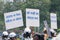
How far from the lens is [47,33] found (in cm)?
686

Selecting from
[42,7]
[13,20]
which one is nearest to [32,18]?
[13,20]

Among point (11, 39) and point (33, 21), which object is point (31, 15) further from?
point (11, 39)

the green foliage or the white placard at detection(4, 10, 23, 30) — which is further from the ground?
the white placard at detection(4, 10, 23, 30)

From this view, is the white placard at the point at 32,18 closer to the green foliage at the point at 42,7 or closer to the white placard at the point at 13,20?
the white placard at the point at 13,20

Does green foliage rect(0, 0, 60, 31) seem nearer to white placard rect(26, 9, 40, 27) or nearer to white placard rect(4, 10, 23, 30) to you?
white placard rect(26, 9, 40, 27)

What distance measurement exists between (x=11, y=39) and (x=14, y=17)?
1.80 m

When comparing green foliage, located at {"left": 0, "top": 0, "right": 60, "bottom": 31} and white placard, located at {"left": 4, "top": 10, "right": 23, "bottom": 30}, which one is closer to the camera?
white placard, located at {"left": 4, "top": 10, "right": 23, "bottom": 30}

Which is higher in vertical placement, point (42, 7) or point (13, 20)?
point (13, 20)

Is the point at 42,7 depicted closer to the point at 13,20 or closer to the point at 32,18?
the point at 32,18

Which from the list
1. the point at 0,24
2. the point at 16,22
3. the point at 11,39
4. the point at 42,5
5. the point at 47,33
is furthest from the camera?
the point at 42,5

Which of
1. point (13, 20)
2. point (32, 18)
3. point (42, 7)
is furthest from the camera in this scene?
point (42, 7)

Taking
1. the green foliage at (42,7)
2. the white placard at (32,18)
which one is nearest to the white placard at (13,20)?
the white placard at (32,18)

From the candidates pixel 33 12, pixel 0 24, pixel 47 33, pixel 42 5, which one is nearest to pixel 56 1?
pixel 42 5

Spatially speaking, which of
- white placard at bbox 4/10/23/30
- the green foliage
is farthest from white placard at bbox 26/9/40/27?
the green foliage
